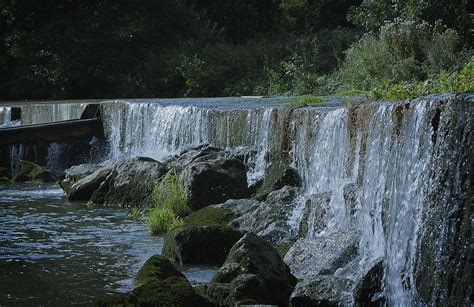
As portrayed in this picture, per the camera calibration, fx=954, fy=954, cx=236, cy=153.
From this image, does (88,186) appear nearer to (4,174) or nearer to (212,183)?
(212,183)

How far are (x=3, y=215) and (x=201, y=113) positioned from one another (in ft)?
16.0

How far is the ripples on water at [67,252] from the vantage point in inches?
412

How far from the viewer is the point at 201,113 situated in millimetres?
18984

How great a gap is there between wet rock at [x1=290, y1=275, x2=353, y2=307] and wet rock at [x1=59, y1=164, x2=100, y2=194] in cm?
940

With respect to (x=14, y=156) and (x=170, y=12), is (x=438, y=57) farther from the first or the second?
(x=170, y=12)

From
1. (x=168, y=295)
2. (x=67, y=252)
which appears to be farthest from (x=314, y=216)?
(x=168, y=295)

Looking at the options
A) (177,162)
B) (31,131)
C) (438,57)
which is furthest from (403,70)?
(31,131)

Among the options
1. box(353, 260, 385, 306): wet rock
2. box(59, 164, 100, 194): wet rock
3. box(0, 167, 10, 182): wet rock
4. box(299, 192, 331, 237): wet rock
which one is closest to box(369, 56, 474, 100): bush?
box(299, 192, 331, 237): wet rock

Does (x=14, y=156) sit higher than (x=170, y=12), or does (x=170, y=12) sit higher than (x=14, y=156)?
(x=170, y=12)

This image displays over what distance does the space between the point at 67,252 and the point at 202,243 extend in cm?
205

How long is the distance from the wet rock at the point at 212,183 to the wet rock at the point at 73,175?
3.62 m

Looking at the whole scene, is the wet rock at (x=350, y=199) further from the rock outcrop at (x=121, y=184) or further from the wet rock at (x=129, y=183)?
the wet rock at (x=129, y=183)

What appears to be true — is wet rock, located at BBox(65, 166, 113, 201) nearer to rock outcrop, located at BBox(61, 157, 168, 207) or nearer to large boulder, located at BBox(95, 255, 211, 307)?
rock outcrop, located at BBox(61, 157, 168, 207)

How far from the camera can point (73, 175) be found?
18.4m
